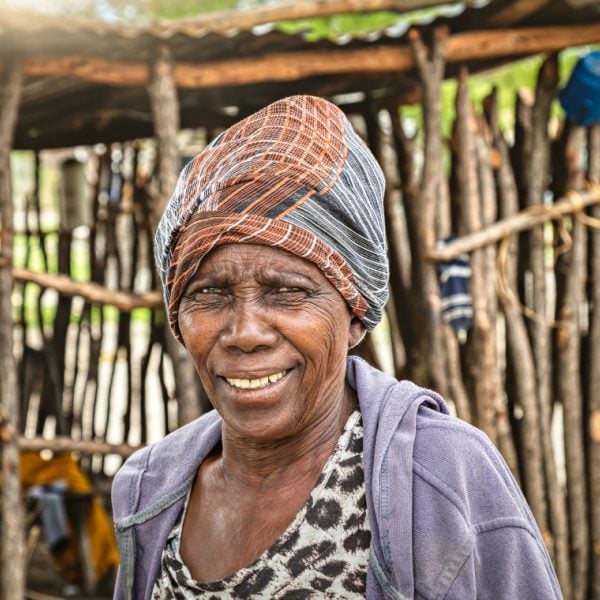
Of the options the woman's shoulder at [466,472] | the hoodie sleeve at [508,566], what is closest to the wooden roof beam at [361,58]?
the woman's shoulder at [466,472]

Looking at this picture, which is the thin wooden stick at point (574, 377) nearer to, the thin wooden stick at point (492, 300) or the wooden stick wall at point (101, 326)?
the thin wooden stick at point (492, 300)

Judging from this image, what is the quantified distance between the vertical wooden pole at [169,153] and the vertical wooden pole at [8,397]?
66cm

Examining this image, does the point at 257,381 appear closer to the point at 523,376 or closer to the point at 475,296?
the point at 475,296

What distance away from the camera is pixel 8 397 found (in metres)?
4.12

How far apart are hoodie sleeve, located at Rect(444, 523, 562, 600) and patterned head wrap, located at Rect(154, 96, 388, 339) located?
53 centimetres

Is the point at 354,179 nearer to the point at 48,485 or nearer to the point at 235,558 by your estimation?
the point at 235,558

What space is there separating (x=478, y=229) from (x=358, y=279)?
2845 millimetres

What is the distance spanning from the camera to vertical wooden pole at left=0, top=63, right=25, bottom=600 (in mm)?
4098

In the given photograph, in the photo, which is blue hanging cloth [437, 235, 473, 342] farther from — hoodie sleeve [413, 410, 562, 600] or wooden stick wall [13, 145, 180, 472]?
hoodie sleeve [413, 410, 562, 600]

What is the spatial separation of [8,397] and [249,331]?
9.14ft

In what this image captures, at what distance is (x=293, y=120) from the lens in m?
1.77

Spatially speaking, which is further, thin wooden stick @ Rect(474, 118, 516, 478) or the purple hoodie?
thin wooden stick @ Rect(474, 118, 516, 478)

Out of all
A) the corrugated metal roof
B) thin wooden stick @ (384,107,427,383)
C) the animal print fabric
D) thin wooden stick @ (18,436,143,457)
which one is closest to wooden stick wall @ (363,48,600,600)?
the corrugated metal roof

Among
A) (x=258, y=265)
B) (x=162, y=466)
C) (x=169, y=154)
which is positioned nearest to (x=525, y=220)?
(x=169, y=154)
